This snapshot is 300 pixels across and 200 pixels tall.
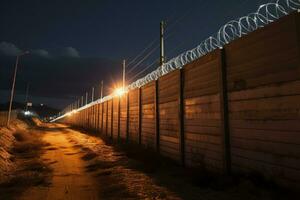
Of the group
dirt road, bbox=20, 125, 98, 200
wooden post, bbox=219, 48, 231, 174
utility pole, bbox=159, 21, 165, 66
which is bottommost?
dirt road, bbox=20, 125, 98, 200

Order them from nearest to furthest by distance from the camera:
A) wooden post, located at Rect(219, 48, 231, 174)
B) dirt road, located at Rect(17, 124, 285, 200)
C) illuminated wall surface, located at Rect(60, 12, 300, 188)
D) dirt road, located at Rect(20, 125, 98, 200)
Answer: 1. illuminated wall surface, located at Rect(60, 12, 300, 188)
2. dirt road, located at Rect(17, 124, 285, 200)
3. dirt road, located at Rect(20, 125, 98, 200)
4. wooden post, located at Rect(219, 48, 231, 174)

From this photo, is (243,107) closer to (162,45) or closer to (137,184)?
(137,184)

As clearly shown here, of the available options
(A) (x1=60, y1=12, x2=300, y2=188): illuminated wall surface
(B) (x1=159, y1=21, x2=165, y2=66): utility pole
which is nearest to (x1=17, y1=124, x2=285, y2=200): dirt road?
(A) (x1=60, y1=12, x2=300, y2=188): illuminated wall surface

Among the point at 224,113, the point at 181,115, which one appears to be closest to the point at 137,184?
the point at 224,113

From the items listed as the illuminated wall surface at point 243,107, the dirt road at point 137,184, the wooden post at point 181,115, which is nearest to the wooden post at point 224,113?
the illuminated wall surface at point 243,107

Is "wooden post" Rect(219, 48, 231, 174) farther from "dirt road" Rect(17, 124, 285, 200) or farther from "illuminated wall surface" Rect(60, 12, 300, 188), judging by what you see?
"dirt road" Rect(17, 124, 285, 200)

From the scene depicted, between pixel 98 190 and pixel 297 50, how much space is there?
4690 mm

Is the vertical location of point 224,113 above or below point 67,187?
above

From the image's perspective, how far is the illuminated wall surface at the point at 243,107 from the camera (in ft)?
14.7

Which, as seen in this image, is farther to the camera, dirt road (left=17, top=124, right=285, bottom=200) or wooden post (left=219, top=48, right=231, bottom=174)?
wooden post (left=219, top=48, right=231, bottom=174)

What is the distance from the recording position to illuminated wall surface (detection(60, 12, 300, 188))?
447 centimetres

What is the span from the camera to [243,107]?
18.3ft

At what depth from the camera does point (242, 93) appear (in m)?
5.62

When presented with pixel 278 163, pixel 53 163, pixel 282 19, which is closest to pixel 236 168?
pixel 278 163
